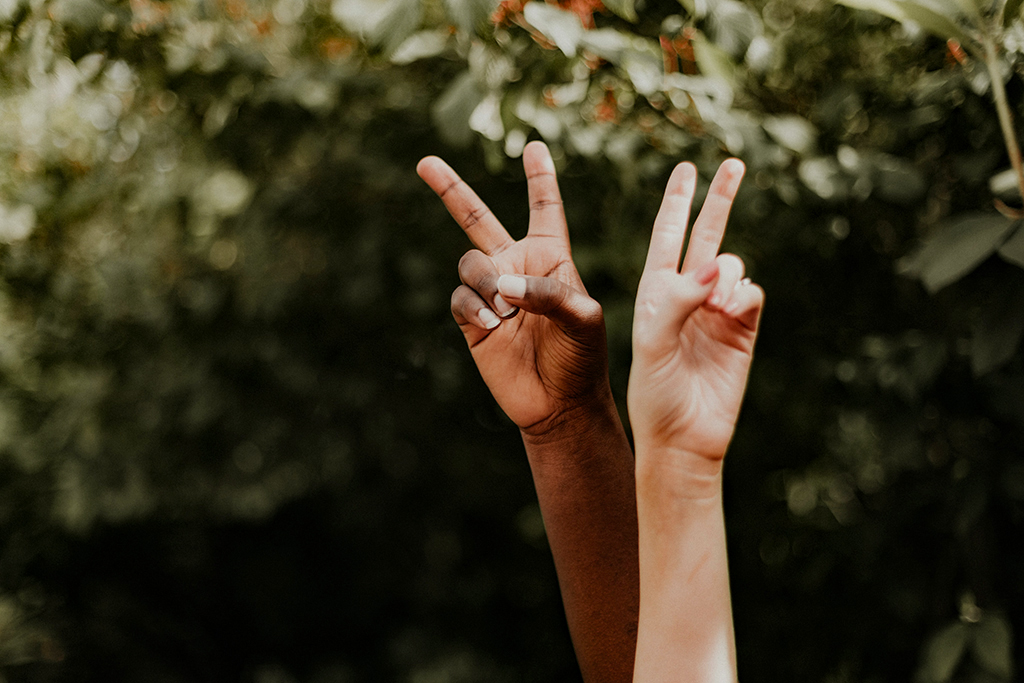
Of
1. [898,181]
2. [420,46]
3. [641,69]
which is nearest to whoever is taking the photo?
[641,69]

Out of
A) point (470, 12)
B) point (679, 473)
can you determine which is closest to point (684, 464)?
point (679, 473)

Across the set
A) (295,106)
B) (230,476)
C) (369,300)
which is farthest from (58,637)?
(295,106)

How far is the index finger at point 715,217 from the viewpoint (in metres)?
0.66

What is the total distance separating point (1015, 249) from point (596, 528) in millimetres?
638

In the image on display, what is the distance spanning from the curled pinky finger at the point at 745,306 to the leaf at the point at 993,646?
91 centimetres

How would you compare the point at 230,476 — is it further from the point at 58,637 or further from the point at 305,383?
the point at 58,637

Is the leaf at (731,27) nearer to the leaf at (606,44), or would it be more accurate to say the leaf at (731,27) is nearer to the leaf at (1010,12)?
the leaf at (606,44)

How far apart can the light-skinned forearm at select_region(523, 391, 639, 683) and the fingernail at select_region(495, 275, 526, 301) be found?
189mm

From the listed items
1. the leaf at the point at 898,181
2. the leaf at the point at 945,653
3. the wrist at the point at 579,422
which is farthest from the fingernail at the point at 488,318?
the leaf at the point at 945,653

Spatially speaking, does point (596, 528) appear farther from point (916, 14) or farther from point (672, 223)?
point (916, 14)

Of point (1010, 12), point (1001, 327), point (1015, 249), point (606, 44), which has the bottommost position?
point (1001, 327)

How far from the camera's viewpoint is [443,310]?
1.73 meters

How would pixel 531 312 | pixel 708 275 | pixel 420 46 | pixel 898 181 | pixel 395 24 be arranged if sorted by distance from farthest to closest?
pixel 898 181, pixel 420 46, pixel 395 24, pixel 531 312, pixel 708 275

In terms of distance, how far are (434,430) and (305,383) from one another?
0.41m
